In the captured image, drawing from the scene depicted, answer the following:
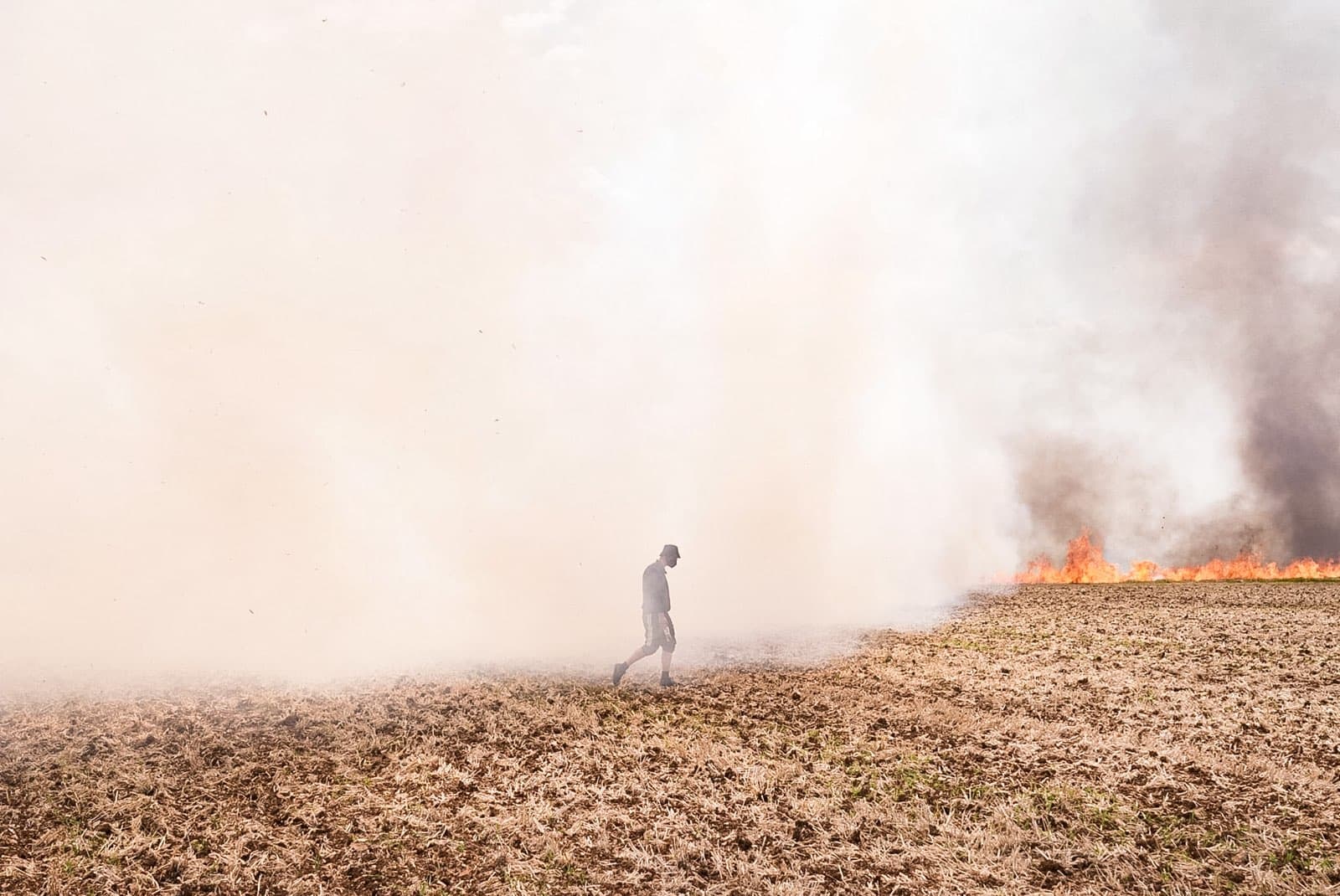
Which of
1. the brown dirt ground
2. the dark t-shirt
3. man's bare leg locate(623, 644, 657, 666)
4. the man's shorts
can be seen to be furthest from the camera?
the dark t-shirt

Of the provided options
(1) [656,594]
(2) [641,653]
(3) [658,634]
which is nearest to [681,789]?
(2) [641,653]

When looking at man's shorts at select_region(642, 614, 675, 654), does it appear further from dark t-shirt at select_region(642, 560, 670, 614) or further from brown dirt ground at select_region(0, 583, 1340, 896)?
brown dirt ground at select_region(0, 583, 1340, 896)

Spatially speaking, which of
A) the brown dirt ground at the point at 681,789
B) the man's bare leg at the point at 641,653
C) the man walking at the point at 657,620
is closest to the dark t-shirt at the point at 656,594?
the man walking at the point at 657,620

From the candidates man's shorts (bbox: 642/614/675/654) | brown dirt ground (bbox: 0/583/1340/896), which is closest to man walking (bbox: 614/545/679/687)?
man's shorts (bbox: 642/614/675/654)

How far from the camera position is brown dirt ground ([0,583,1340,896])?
8438 millimetres

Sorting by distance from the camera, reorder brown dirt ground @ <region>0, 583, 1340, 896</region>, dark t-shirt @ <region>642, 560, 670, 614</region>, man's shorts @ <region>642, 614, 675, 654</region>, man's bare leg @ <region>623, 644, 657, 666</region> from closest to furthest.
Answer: brown dirt ground @ <region>0, 583, 1340, 896</region> → man's bare leg @ <region>623, 644, 657, 666</region> → man's shorts @ <region>642, 614, 675, 654</region> → dark t-shirt @ <region>642, 560, 670, 614</region>

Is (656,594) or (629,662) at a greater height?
(656,594)

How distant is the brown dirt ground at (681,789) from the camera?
8438 millimetres

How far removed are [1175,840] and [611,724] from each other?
8204 millimetres

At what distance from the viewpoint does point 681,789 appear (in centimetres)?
1066

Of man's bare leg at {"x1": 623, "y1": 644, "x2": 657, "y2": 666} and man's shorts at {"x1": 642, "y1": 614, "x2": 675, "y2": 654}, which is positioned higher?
man's shorts at {"x1": 642, "y1": 614, "x2": 675, "y2": 654}

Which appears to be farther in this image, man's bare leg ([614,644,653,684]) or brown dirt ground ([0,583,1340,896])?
man's bare leg ([614,644,653,684])

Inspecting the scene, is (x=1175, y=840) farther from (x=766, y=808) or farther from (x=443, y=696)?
(x=443, y=696)

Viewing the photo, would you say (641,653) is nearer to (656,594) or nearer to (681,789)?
(656,594)
